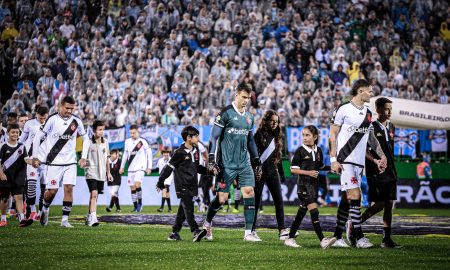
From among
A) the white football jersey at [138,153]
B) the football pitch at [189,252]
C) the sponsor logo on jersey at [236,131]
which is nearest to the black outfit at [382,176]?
the football pitch at [189,252]

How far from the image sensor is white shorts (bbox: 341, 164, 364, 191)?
517 inches

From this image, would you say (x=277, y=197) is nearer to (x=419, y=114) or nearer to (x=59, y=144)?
(x=59, y=144)

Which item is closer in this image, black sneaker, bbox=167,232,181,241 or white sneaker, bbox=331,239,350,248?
white sneaker, bbox=331,239,350,248

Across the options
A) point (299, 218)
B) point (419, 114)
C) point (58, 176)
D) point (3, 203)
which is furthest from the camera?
point (419, 114)

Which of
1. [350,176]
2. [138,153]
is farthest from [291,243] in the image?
[138,153]

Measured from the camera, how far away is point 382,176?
1362 centimetres

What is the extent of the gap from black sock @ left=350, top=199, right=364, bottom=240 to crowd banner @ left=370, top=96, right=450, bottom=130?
50.1 feet

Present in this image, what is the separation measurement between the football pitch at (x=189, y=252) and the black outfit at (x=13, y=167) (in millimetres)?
2783

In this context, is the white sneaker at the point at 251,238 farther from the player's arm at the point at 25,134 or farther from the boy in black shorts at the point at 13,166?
the player's arm at the point at 25,134

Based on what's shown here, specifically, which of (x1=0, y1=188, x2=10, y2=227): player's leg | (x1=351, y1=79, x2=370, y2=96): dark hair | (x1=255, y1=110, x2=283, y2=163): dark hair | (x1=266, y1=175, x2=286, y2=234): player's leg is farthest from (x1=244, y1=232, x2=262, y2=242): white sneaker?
(x1=0, y1=188, x2=10, y2=227): player's leg

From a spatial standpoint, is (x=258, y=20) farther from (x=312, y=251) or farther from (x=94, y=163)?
(x=312, y=251)

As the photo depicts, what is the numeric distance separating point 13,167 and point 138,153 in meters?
7.37

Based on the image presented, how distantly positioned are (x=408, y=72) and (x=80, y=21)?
48.2ft

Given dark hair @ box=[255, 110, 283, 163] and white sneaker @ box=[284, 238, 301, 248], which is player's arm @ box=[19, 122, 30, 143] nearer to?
dark hair @ box=[255, 110, 283, 163]
